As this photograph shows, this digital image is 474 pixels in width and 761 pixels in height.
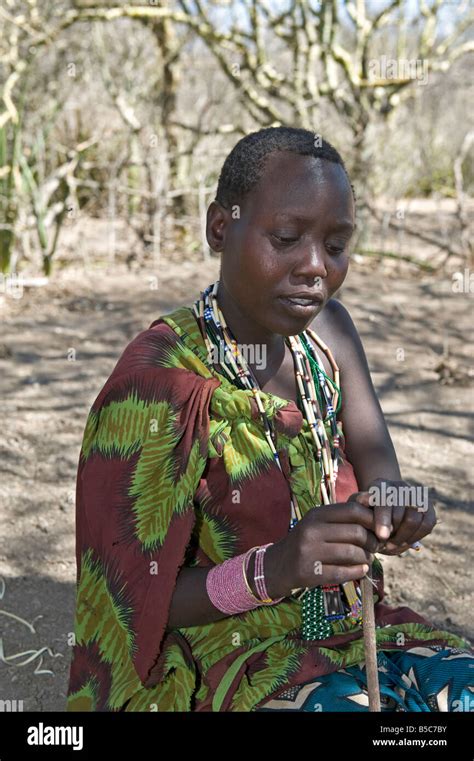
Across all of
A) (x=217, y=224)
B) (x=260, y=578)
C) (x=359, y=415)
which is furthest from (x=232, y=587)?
(x=217, y=224)

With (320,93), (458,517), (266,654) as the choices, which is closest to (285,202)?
(266,654)

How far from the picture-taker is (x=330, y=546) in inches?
53.5

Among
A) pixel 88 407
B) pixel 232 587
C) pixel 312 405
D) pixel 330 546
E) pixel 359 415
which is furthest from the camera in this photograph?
pixel 88 407

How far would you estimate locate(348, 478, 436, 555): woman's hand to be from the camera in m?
1.38

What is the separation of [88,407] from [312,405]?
104 inches

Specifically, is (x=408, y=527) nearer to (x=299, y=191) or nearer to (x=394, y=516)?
(x=394, y=516)

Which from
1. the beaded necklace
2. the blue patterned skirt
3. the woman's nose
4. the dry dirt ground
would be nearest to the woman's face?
the woman's nose

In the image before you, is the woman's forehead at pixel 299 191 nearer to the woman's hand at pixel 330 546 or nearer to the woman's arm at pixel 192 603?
the woman's hand at pixel 330 546

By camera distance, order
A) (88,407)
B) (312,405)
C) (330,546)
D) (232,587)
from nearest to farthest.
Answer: (330,546) < (232,587) < (312,405) < (88,407)

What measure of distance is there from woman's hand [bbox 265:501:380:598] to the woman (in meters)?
0.03

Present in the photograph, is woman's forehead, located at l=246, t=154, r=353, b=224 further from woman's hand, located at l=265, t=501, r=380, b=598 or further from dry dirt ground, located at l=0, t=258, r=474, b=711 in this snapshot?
dry dirt ground, located at l=0, t=258, r=474, b=711

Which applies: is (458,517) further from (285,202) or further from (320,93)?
(320,93)

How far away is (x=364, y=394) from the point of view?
A: 6.13ft

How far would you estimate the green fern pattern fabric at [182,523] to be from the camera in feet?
4.99
